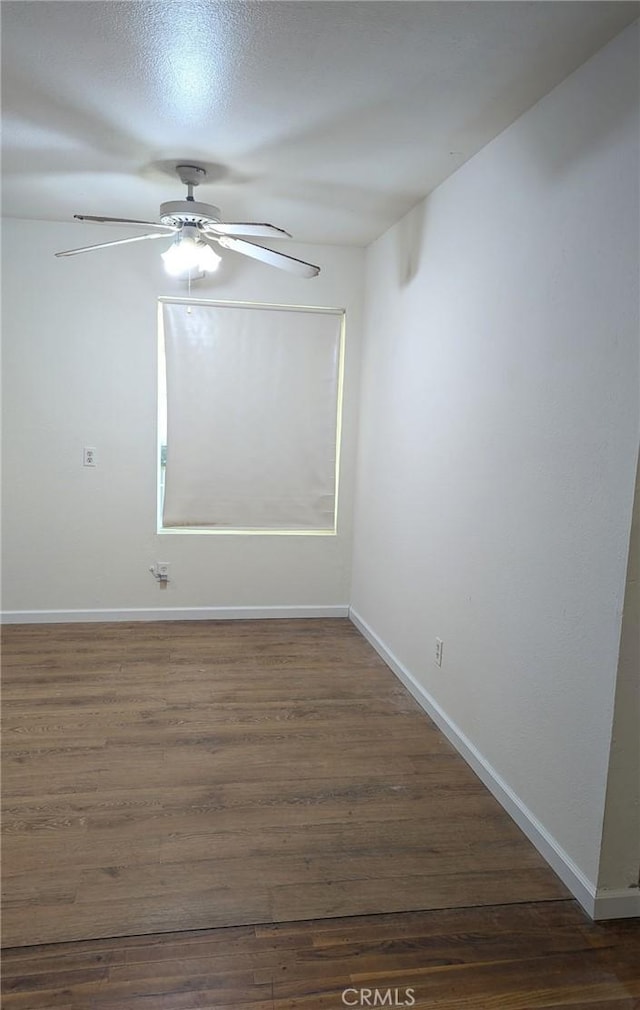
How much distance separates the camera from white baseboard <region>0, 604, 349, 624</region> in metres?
4.52

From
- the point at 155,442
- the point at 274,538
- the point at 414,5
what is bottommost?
the point at 274,538

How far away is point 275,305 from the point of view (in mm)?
4613

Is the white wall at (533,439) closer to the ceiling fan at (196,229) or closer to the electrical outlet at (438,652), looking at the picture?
the electrical outlet at (438,652)

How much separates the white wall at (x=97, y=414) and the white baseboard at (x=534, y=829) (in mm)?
1924

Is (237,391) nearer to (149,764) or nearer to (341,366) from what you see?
(341,366)

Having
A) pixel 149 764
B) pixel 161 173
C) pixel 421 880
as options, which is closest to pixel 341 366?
pixel 161 173

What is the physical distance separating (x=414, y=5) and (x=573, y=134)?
0.67m

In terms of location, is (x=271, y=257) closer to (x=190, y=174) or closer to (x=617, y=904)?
(x=190, y=174)

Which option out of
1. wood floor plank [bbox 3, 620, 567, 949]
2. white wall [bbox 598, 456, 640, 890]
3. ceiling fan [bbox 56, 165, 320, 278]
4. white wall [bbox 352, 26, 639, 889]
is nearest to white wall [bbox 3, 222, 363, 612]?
wood floor plank [bbox 3, 620, 567, 949]

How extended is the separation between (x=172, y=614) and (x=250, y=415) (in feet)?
4.74

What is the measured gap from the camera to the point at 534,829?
7.72 ft

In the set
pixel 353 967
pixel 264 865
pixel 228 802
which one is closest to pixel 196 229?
pixel 228 802

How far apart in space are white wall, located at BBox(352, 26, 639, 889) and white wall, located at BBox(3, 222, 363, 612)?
1469mm

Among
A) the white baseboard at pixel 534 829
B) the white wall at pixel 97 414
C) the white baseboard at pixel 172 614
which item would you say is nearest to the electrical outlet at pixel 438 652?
the white baseboard at pixel 534 829
